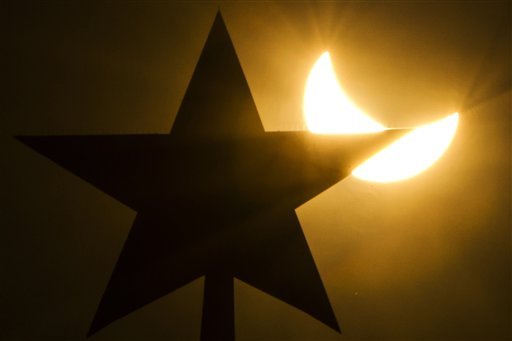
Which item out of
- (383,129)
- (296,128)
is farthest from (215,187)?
(383,129)

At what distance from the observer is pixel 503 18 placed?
81 centimetres

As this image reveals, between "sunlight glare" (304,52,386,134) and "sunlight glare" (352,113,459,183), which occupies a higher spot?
"sunlight glare" (304,52,386,134)

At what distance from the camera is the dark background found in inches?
29.6

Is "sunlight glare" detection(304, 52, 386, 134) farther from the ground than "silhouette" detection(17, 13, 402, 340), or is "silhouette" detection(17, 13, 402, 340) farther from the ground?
"sunlight glare" detection(304, 52, 386, 134)

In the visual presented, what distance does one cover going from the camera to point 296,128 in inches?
31.0

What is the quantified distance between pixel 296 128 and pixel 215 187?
0.24 meters

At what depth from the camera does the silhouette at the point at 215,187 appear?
73 cm

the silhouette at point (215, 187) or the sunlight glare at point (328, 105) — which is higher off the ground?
the sunlight glare at point (328, 105)

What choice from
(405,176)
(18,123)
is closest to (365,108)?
(405,176)

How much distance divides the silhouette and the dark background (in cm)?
5

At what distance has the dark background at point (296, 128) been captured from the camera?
752mm

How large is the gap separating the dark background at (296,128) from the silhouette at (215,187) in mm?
47

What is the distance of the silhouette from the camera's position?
727mm

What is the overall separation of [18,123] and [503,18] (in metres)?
1.20
